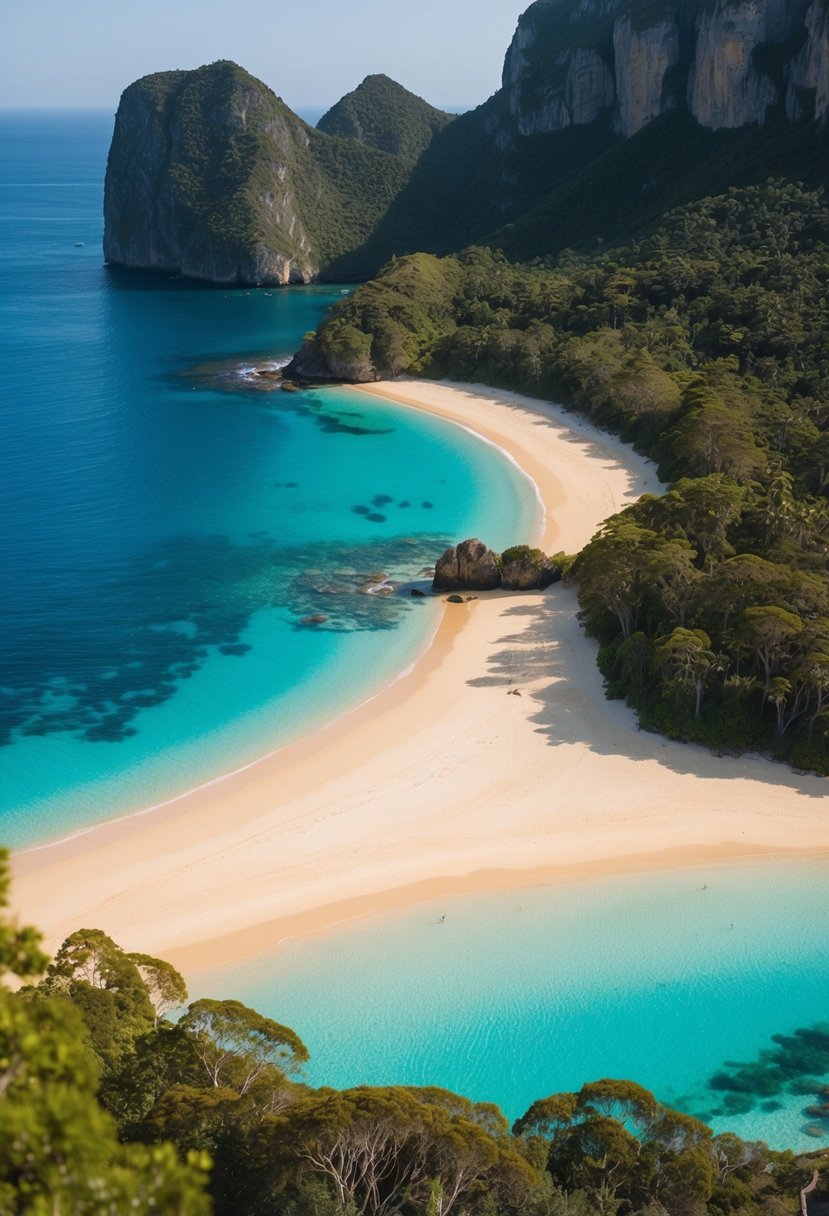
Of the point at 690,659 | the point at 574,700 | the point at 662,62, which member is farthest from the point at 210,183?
the point at 690,659

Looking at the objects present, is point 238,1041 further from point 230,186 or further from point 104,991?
point 230,186

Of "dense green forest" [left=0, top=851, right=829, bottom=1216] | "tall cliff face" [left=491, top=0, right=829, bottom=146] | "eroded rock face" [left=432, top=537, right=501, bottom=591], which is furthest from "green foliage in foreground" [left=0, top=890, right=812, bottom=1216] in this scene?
"tall cliff face" [left=491, top=0, right=829, bottom=146]

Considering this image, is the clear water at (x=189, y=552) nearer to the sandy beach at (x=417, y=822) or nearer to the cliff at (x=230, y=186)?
the sandy beach at (x=417, y=822)

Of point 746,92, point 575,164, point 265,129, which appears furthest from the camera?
point 265,129

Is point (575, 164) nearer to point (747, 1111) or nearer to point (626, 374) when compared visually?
point (626, 374)

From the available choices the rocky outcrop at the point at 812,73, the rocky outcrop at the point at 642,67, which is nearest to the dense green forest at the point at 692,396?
the rocky outcrop at the point at 812,73

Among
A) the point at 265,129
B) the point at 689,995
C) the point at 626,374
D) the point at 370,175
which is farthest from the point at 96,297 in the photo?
the point at 689,995
